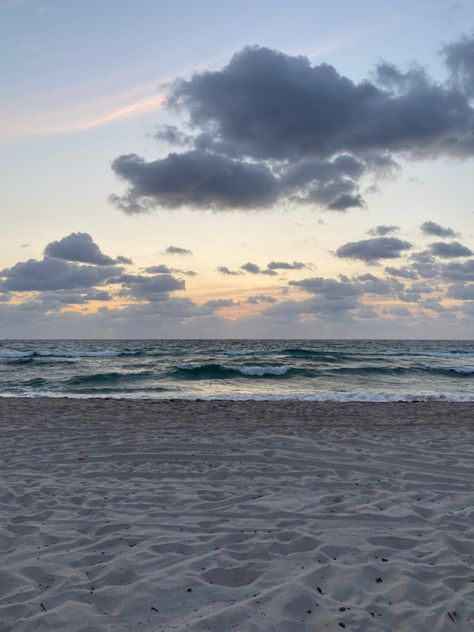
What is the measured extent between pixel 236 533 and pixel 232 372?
27.6m

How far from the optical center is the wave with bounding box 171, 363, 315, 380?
31172 mm

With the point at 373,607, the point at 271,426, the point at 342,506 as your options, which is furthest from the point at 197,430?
the point at 373,607

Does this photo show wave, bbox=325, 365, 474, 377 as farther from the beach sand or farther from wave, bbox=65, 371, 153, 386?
the beach sand

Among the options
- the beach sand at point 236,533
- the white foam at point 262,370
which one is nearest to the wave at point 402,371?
the white foam at point 262,370

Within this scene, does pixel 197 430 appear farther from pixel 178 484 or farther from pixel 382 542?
pixel 382 542

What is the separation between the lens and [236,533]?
→ 4855mm

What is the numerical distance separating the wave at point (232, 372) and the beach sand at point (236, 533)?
2100cm

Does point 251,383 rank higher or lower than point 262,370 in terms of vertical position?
lower

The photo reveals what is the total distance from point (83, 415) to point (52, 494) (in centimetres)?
729

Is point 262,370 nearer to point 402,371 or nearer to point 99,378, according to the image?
point 402,371

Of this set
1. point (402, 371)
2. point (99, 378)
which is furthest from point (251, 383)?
point (402, 371)

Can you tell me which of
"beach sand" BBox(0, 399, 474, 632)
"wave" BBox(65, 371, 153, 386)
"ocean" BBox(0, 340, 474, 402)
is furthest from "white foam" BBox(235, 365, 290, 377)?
"beach sand" BBox(0, 399, 474, 632)

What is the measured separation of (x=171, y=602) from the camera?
11.8 ft

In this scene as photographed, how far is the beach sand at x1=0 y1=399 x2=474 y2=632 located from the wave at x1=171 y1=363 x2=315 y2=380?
21.0 m
